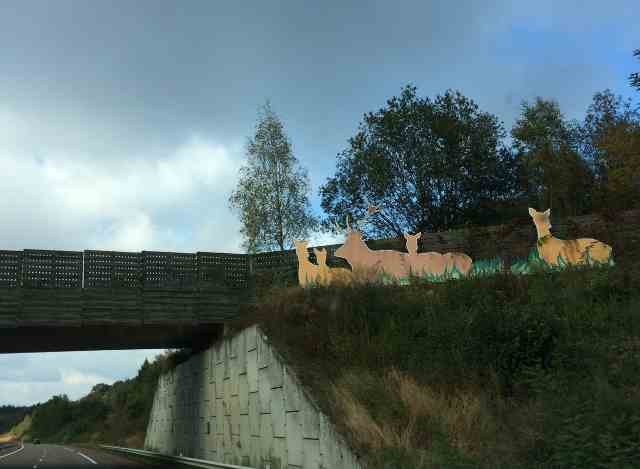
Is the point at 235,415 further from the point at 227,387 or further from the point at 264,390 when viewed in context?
the point at 264,390

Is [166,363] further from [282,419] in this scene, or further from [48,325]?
[282,419]

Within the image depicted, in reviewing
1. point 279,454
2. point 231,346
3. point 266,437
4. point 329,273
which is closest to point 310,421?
point 279,454

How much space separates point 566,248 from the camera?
20.2 metres

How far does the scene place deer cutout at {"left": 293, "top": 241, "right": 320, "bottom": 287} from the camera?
22.2m

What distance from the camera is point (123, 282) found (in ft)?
73.5

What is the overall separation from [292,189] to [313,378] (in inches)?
773

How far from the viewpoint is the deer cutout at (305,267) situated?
72.9 ft

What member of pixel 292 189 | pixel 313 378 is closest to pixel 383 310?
pixel 313 378

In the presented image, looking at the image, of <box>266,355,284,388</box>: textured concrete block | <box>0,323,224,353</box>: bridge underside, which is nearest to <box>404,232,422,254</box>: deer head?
<box>266,355,284,388</box>: textured concrete block

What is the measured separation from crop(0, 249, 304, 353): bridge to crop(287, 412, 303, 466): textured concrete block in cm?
752

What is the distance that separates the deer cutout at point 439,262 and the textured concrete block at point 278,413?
682cm

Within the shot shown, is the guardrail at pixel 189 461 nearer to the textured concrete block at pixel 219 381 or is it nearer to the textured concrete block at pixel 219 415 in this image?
the textured concrete block at pixel 219 415

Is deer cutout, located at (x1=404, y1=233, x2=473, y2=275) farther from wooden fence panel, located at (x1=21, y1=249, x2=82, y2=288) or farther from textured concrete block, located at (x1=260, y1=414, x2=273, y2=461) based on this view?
wooden fence panel, located at (x1=21, y1=249, x2=82, y2=288)

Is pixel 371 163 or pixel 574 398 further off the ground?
pixel 371 163
